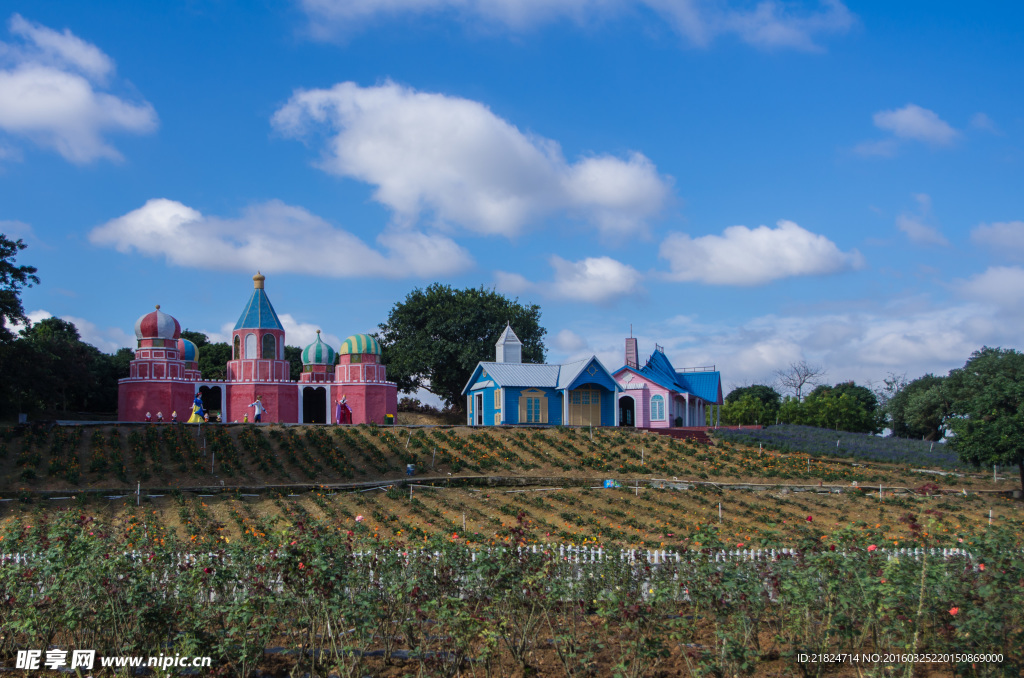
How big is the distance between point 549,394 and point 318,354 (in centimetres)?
1396

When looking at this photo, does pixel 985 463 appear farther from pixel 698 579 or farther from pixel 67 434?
pixel 67 434

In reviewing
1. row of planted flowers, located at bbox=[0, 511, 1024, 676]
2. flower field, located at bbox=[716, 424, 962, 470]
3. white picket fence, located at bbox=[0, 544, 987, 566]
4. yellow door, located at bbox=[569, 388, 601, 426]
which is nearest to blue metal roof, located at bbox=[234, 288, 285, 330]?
yellow door, located at bbox=[569, 388, 601, 426]

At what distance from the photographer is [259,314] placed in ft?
131

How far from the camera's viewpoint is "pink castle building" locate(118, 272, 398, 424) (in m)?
36.9

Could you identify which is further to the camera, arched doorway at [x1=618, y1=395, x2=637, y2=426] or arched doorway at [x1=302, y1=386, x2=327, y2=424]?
arched doorway at [x1=302, y1=386, x2=327, y2=424]

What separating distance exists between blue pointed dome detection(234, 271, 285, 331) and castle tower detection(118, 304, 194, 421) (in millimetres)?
3439

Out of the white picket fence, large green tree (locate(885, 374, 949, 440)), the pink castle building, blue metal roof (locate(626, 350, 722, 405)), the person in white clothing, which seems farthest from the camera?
large green tree (locate(885, 374, 949, 440))

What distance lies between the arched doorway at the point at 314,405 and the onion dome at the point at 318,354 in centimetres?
149

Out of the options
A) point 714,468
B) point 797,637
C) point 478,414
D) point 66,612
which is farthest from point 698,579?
point 478,414

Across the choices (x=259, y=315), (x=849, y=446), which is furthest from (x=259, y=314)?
(x=849, y=446)

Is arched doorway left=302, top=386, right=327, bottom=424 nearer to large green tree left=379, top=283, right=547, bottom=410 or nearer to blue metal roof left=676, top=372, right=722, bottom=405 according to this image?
large green tree left=379, top=283, right=547, bottom=410

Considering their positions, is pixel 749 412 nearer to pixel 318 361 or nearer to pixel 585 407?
pixel 585 407

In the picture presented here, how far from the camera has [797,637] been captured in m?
7.37

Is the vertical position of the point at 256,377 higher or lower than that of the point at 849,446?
higher
